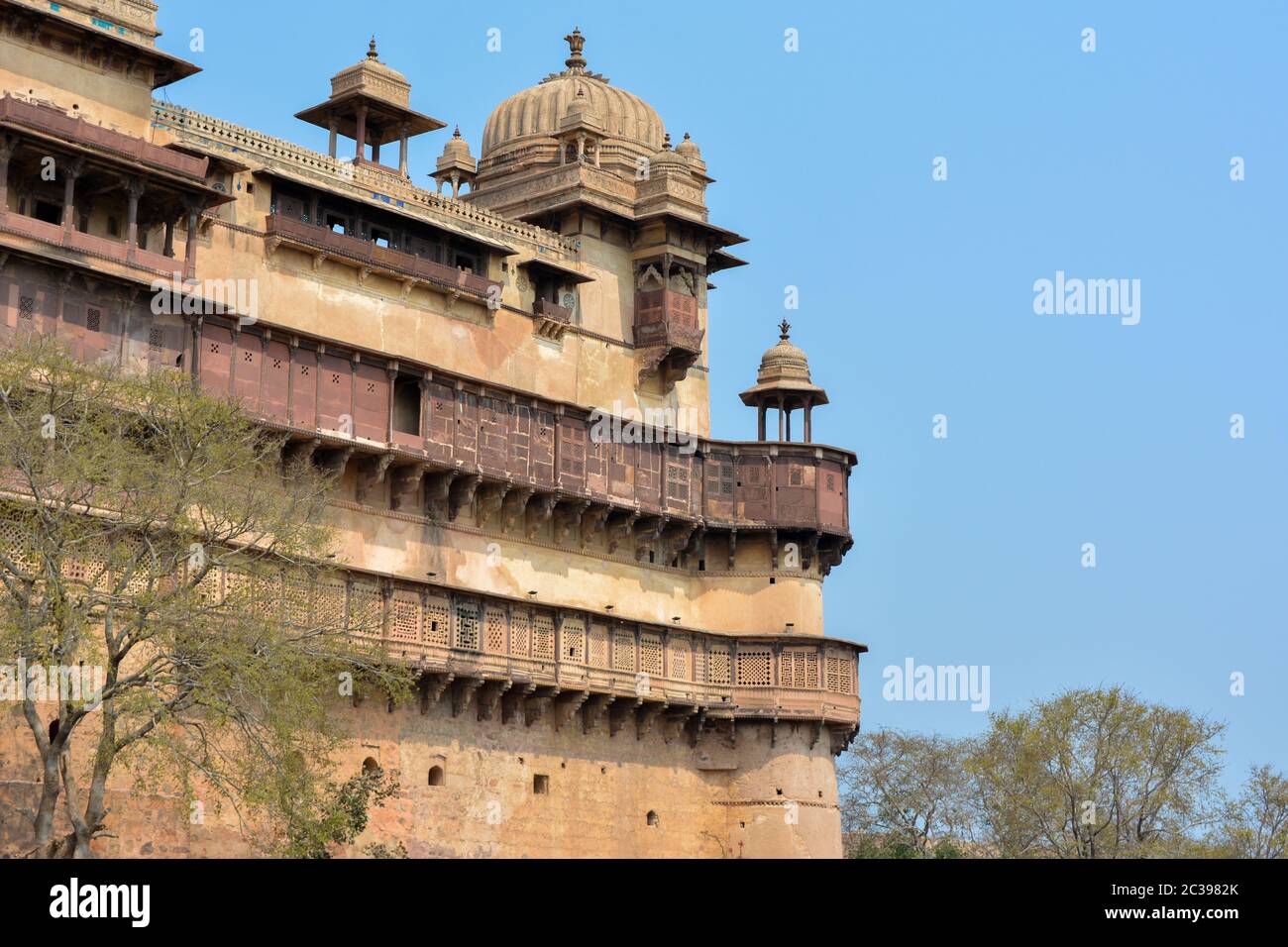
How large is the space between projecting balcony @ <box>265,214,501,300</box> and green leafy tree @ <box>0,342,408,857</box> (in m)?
6.96

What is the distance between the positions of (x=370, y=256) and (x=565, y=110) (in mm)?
9485

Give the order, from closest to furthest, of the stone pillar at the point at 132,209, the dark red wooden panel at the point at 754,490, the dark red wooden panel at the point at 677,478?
the stone pillar at the point at 132,209
the dark red wooden panel at the point at 677,478
the dark red wooden panel at the point at 754,490

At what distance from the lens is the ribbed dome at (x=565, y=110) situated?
49.3 m

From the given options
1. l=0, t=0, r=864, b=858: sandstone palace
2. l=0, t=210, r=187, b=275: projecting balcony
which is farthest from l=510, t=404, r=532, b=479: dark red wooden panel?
l=0, t=210, r=187, b=275: projecting balcony

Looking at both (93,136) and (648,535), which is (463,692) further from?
(93,136)

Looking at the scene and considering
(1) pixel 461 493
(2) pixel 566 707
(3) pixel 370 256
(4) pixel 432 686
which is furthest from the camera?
(2) pixel 566 707

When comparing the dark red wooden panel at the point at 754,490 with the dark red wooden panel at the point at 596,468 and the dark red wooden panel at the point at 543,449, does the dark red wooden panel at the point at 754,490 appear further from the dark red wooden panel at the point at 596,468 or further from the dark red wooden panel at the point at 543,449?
the dark red wooden panel at the point at 543,449

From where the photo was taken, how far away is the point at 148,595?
28.2 metres

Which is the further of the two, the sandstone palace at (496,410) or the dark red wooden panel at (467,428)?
the dark red wooden panel at (467,428)

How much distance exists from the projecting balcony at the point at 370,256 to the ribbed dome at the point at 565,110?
278 inches

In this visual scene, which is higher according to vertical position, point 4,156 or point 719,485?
point 4,156

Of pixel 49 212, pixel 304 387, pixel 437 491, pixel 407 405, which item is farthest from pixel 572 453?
pixel 49 212

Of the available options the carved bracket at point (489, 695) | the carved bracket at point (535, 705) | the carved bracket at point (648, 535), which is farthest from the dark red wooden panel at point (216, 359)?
the carved bracket at point (648, 535)
